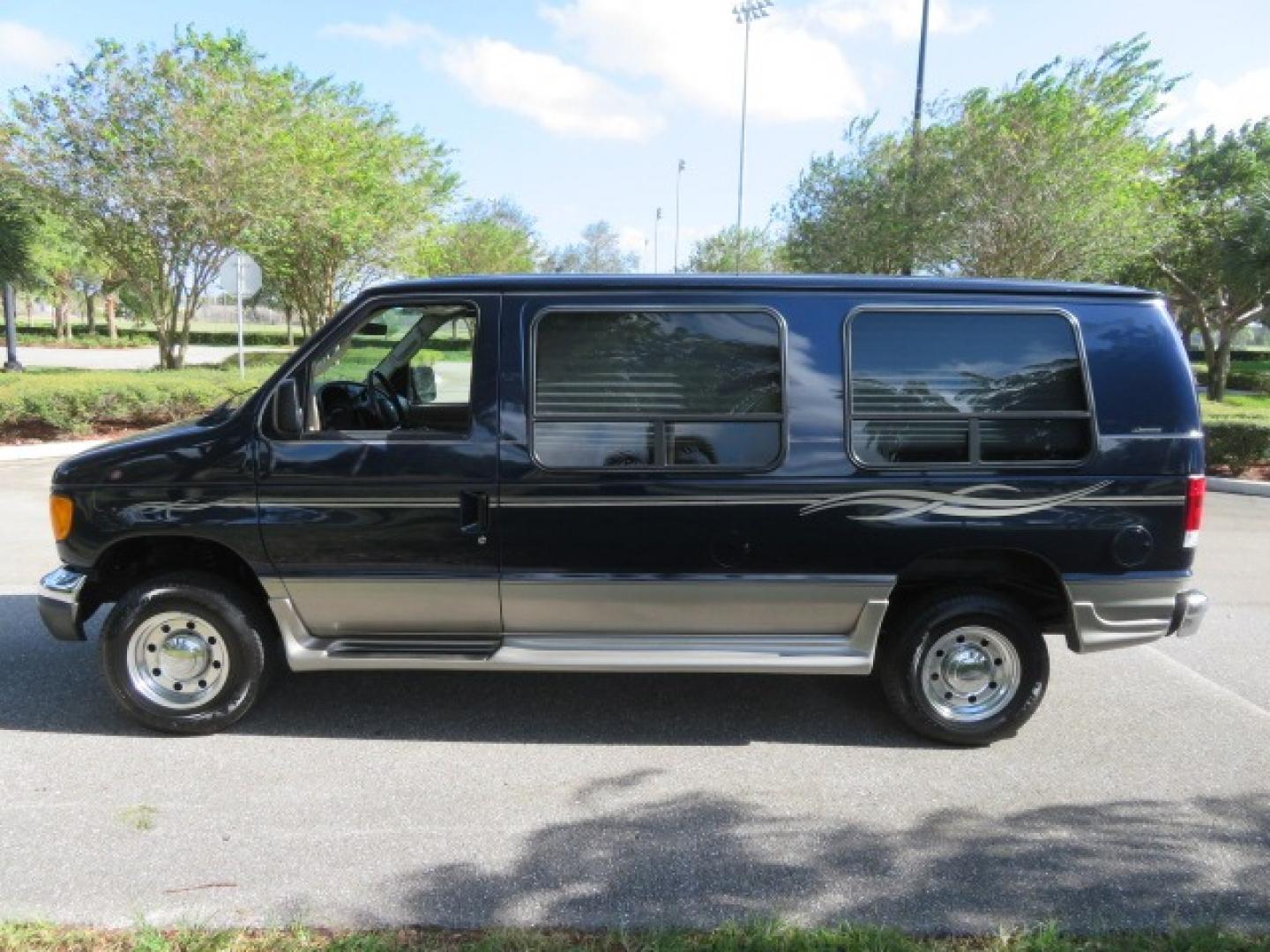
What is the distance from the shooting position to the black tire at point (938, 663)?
409cm

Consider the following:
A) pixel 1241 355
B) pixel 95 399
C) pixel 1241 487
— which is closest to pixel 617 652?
pixel 1241 487

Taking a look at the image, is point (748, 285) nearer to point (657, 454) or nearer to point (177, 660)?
point (657, 454)

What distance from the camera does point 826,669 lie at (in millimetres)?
4035

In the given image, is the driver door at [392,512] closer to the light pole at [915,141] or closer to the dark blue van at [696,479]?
the dark blue van at [696,479]

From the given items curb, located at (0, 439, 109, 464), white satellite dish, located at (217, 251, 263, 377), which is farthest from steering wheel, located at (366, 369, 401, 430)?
white satellite dish, located at (217, 251, 263, 377)

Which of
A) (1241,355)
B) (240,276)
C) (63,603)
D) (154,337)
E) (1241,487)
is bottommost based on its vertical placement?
(63,603)

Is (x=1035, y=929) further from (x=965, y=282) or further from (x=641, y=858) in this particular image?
(x=965, y=282)

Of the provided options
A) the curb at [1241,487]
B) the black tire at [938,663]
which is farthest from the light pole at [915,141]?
the black tire at [938,663]

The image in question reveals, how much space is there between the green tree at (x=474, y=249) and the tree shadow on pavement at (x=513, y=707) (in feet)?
82.6

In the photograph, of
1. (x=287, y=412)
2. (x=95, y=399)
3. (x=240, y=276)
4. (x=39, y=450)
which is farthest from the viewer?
(x=240, y=276)

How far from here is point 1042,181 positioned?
1772 centimetres

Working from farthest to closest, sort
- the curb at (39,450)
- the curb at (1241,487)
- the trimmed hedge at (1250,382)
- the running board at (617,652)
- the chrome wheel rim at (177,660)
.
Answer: the trimmed hedge at (1250,382) → the curb at (39,450) → the curb at (1241,487) → the chrome wheel rim at (177,660) → the running board at (617,652)

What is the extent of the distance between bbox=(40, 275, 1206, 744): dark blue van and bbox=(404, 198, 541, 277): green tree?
1010 inches

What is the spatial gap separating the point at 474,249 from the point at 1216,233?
97.3 ft
